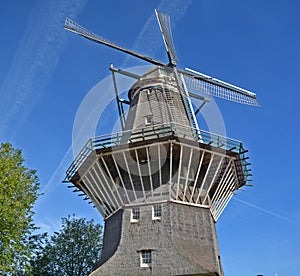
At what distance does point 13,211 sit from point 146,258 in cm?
701

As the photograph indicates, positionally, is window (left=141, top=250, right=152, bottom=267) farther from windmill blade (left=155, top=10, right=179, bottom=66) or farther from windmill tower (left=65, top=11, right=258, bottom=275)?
windmill blade (left=155, top=10, right=179, bottom=66)

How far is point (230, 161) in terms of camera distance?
16.9 metres

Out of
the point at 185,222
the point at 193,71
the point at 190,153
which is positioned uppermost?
the point at 193,71

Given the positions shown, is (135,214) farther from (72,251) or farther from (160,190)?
(72,251)

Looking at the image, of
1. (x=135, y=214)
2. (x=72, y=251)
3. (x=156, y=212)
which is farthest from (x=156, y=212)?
(x=72, y=251)

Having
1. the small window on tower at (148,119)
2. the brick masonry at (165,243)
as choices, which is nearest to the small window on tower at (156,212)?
the brick masonry at (165,243)

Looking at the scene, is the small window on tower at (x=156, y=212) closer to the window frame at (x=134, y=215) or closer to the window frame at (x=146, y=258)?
the window frame at (x=134, y=215)

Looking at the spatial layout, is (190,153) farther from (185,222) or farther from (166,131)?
(185,222)

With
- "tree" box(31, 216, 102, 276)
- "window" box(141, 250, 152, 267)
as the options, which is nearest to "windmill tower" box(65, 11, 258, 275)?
"window" box(141, 250, 152, 267)

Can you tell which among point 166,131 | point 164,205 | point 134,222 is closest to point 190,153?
point 166,131

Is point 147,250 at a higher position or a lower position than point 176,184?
lower

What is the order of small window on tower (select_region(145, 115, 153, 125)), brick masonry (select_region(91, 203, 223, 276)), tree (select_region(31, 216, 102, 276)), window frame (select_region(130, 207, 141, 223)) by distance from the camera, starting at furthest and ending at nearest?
tree (select_region(31, 216, 102, 276)), small window on tower (select_region(145, 115, 153, 125)), window frame (select_region(130, 207, 141, 223)), brick masonry (select_region(91, 203, 223, 276))

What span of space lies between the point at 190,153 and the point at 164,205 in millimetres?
2761

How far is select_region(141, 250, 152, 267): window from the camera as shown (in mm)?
14421
